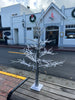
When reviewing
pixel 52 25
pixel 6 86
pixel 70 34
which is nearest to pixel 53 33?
pixel 52 25

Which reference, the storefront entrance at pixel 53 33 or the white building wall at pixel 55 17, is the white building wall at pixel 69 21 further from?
the storefront entrance at pixel 53 33

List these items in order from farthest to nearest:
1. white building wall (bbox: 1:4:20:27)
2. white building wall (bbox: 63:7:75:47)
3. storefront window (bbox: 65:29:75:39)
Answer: white building wall (bbox: 1:4:20:27) < storefront window (bbox: 65:29:75:39) < white building wall (bbox: 63:7:75:47)

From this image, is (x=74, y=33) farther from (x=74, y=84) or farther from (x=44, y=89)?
(x=44, y=89)

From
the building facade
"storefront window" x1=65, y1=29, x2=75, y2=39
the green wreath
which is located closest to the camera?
the building facade

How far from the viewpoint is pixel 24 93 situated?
2117 mm

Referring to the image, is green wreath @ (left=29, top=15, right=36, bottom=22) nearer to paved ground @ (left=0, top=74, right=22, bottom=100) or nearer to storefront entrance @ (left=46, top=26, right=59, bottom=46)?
storefront entrance @ (left=46, top=26, right=59, bottom=46)

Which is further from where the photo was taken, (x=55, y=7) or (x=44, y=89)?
(x=55, y=7)

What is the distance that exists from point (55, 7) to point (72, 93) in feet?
38.9

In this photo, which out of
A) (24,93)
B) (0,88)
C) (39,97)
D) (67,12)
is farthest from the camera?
(67,12)

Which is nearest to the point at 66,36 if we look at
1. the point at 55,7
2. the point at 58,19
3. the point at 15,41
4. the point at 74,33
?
the point at 74,33

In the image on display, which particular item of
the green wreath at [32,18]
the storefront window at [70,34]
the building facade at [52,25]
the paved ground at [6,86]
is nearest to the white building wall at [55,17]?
the building facade at [52,25]

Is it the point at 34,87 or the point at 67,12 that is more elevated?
the point at 67,12

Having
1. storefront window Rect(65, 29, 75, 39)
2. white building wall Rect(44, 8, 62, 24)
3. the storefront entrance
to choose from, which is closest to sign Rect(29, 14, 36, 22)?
white building wall Rect(44, 8, 62, 24)

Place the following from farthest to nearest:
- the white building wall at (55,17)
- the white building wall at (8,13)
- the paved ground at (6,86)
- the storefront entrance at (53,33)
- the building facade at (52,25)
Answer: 1. the white building wall at (8,13)
2. the storefront entrance at (53,33)
3. the white building wall at (55,17)
4. the building facade at (52,25)
5. the paved ground at (6,86)
